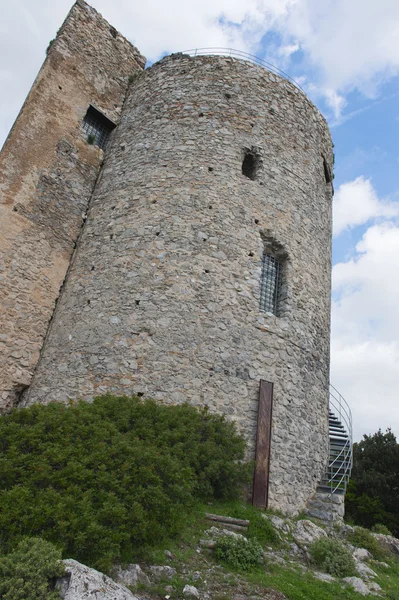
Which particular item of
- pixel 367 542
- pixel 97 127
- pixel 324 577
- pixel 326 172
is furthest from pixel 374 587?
pixel 97 127

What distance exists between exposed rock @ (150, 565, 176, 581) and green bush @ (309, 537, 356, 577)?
2.76 meters

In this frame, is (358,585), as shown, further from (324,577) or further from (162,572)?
(162,572)

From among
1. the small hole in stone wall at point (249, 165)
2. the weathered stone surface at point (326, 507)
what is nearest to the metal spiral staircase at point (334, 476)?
the weathered stone surface at point (326, 507)

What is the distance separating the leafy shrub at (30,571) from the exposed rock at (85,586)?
80mm

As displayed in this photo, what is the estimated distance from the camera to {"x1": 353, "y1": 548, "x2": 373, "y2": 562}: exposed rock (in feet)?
26.5

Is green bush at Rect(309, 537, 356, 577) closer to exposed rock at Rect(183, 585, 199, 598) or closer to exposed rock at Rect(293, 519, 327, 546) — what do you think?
exposed rock at Rect(293, 519, 327, 546)

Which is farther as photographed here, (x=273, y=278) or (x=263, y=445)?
(x=273, y=278)

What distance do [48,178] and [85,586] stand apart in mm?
9745

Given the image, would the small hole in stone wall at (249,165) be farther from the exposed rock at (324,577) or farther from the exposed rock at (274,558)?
the exposed rock at (324,577)

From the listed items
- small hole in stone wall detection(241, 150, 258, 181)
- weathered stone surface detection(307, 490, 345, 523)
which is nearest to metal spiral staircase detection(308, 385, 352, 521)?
weathered stone surface detection(307, 490, 345, 523)

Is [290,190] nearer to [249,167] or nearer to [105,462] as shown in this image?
[249,167]

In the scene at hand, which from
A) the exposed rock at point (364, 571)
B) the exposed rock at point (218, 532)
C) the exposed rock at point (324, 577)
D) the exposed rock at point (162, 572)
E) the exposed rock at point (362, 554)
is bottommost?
the exposed rock at point (162, 572)

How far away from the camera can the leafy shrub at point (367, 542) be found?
853cm

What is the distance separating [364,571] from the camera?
704 cm
